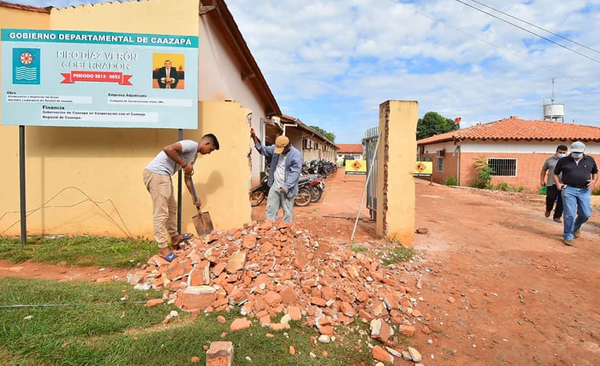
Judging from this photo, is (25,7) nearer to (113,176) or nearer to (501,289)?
(113,176)

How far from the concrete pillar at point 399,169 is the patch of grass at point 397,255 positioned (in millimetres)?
340

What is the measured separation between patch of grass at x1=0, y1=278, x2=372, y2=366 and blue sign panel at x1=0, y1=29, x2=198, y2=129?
101 inches

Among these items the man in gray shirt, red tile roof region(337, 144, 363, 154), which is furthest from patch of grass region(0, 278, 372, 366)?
red tile roof region(337, 144, 363, 154)

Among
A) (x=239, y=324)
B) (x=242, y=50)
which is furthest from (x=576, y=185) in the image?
(x=242, y=50)

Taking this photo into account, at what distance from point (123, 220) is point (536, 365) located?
5291mm

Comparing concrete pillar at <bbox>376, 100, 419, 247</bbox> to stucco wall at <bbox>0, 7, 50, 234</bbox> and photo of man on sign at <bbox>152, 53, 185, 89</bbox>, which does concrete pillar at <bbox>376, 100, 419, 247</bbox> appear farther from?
stucco wall at <bbox>0, 7, 50, 234</bbox>

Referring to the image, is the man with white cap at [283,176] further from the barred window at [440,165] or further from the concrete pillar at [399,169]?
the barred window at [440,165]

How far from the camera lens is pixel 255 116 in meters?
11.0

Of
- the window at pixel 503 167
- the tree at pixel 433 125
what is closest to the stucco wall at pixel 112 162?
the window at pixel 503 167

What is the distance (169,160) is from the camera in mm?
4023

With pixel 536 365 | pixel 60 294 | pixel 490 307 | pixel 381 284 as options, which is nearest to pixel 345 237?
pixel 381 284

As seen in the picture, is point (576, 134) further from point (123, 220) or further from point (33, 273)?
point (33, 273)

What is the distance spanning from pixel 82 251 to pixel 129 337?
102 inches

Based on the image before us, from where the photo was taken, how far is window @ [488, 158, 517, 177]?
55.9 ft
